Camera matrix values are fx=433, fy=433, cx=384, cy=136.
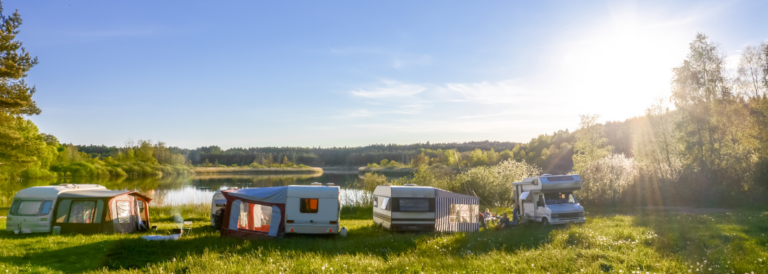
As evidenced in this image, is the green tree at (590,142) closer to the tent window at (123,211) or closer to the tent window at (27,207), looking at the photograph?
the tent window at (123,211)

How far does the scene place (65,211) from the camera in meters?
16.8

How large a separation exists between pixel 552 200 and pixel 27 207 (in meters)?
21.5

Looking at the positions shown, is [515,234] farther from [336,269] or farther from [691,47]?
[691,47]

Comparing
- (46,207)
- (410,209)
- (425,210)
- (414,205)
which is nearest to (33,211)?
(46,207)

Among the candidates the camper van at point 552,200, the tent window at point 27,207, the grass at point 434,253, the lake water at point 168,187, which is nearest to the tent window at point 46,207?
the tent window at point 27,207

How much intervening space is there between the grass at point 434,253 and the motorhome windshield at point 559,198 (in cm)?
329

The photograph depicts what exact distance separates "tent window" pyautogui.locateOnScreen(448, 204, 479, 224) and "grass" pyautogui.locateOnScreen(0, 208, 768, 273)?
9.08ft

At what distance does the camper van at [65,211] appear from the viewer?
16.4 meters

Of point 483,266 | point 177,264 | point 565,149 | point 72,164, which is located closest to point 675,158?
point 483,266

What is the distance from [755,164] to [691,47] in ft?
29.6

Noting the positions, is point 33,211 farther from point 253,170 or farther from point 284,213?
point 253,170

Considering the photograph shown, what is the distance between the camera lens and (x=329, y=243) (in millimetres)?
13688

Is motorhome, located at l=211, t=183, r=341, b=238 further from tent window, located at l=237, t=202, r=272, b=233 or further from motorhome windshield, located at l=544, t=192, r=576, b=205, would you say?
motorhome windshield, located at l=544, t=192, r=576, b=205

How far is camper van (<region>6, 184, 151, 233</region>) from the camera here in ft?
53.8
